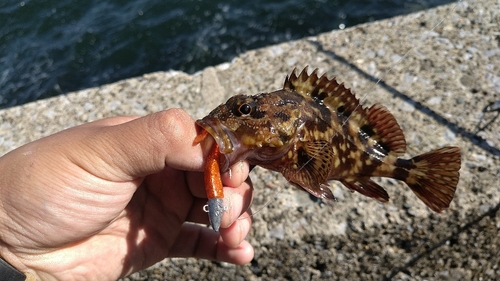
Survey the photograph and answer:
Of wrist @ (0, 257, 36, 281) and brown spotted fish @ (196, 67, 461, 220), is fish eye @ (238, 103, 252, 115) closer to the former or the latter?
brown spotted fish @ (196, 67, 461, 220)

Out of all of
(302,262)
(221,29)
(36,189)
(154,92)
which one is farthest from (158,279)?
(221,29)

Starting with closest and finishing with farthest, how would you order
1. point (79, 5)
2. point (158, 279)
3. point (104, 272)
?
point (104, 272) < point (158, 279) < point (79, 5)

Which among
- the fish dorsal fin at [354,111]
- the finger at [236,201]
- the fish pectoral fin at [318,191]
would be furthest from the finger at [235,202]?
the fish dorsal fin at [354,111]

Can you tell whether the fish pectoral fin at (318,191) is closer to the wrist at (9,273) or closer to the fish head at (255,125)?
the fish head at (255,125)

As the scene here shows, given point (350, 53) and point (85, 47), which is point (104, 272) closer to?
point (350, 53)

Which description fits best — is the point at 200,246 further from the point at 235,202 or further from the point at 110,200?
the point at 110,200

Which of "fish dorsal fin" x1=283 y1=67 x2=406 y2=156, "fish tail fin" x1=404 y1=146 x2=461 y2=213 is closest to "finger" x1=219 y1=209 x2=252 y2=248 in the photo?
"fish dorsal fin" x1=283 y1=67 x2=406 y2=156
